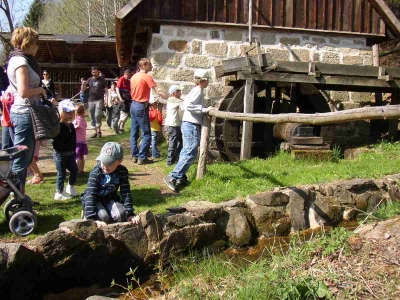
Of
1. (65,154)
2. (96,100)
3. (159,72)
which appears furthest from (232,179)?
(96,100)

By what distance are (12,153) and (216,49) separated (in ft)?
20.3

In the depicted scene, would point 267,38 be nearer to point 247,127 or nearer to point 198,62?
point 198,62

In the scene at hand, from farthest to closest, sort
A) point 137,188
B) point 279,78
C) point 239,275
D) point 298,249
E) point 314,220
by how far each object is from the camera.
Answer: point 279,78 → point 137,188 → point 314,220 → point 298,249 → point 239,275

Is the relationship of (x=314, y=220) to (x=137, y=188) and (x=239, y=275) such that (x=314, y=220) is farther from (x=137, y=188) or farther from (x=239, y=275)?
(x=239, y=275)

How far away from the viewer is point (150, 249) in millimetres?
4938

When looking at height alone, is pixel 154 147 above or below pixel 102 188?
below

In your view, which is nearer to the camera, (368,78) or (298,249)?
(298,249)

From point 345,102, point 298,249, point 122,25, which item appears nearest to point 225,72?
point 122,25

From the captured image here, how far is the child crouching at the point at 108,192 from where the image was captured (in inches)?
180

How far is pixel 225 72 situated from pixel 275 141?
1596 millimetres

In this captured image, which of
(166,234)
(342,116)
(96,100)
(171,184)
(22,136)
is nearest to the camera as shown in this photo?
(342,116)

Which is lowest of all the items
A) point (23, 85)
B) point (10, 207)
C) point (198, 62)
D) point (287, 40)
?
point (10, 207)

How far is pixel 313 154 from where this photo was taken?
8.32 metres

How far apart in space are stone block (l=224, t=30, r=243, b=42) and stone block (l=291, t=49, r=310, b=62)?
1156 millimetres
